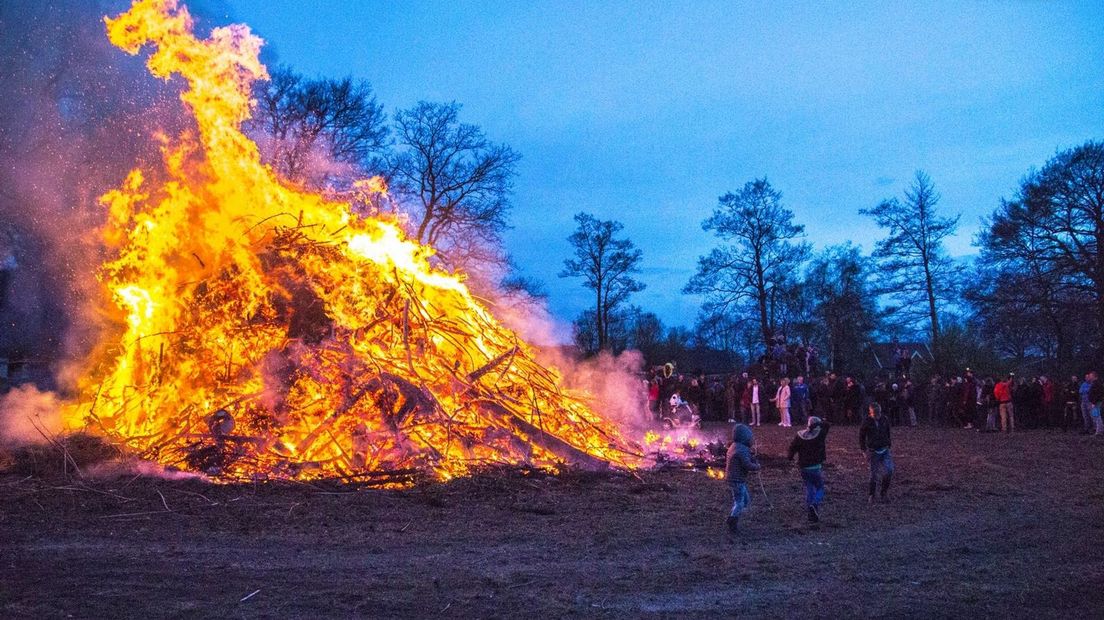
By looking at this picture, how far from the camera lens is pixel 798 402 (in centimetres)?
2258

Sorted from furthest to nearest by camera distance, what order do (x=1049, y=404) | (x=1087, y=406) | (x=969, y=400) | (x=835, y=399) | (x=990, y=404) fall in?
(x=835, y=399) < (x=969, y=400) < (x=990, y=404) < (x=1049, y=404) < (x=1087, y=406)

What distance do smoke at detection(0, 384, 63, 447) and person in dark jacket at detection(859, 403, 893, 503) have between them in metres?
11.5

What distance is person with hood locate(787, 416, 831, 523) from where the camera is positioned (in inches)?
334

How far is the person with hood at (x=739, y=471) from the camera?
7.86 metres

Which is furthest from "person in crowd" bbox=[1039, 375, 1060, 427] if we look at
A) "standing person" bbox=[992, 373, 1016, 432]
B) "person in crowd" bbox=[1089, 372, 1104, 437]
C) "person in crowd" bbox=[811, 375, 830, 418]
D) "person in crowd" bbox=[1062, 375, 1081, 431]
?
"person in crowd" bbox=[811, 375, 830, 418]

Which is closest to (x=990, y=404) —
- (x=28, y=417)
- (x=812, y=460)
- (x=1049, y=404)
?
(x=1049, y=404)

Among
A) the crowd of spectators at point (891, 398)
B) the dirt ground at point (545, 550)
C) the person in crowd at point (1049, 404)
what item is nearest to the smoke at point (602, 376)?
the crowd of spectators at point (891, 398)

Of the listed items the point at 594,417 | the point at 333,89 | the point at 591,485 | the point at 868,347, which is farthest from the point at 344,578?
the point at 868,347

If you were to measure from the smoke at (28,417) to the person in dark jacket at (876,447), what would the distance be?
11549 mm

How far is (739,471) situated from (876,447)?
283 cm

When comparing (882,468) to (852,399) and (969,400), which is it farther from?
(852,399)

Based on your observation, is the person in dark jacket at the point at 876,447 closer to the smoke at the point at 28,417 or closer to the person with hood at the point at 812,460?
the person with hood at the point at 812,460

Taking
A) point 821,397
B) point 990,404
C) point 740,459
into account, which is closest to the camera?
point 740,459

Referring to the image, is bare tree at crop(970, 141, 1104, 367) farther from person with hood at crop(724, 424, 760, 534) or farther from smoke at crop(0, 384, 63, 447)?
smoke at crop(0, 384, 63, 447)
